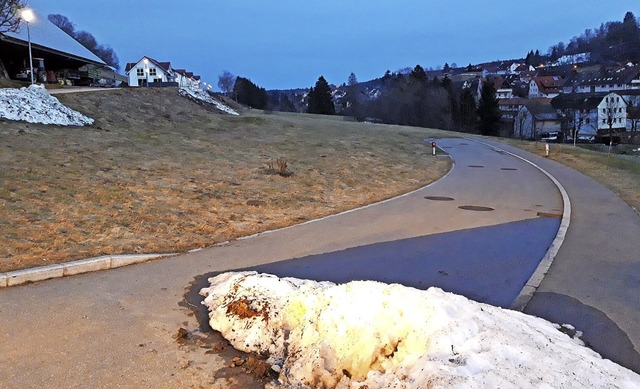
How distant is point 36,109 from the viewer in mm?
18828

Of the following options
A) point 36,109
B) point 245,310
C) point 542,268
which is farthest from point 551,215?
point 36,109

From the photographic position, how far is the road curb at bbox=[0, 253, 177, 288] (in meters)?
6.05

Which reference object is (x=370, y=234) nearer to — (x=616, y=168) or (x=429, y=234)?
(x=429, y=234)

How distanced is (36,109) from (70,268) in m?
15.1

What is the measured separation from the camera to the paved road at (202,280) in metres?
4.14

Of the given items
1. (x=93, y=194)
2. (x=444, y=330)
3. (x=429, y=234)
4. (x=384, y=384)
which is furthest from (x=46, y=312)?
(x=429, y=234)

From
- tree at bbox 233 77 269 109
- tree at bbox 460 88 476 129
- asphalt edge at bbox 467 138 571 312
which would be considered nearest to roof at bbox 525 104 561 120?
tree at bbox 460 88 476 129

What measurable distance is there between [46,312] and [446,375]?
4.20 m

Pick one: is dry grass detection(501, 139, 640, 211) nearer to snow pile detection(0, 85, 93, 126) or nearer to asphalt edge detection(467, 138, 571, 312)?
asphalt edge detection(467, 138, 571, 312)

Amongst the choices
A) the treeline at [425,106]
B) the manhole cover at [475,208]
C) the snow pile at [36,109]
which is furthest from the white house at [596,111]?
the snow pile at [36,109]

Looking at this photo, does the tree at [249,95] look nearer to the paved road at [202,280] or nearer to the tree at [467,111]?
the tree at [467,111]

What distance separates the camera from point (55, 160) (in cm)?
1268

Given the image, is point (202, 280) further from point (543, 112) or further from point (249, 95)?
point (543, 112)

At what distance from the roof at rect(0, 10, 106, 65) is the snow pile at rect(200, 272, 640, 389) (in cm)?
3242
